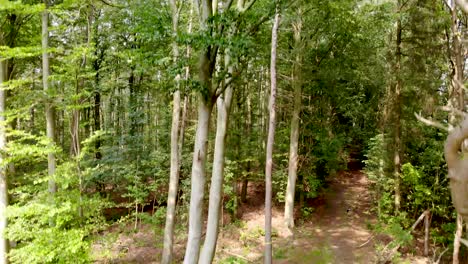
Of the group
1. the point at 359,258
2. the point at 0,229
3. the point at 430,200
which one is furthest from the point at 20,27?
the point at 430,200

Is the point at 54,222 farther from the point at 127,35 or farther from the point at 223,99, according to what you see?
the point at 127,35

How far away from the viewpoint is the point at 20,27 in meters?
9.53

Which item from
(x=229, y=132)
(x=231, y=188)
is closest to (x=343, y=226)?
(x=231, y=188)

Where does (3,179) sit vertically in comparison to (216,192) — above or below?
below

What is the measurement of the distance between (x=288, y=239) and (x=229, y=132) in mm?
4927

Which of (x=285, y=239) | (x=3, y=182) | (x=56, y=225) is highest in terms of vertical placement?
(x=3, y=182)

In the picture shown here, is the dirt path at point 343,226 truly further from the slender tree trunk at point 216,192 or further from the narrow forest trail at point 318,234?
the slender tree trunk at point 216,192

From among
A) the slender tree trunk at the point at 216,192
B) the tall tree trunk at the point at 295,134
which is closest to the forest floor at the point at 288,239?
the tall tree trunk at the point at 295,134

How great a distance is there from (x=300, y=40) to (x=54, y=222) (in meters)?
10.7

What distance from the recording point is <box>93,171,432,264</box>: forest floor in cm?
1043

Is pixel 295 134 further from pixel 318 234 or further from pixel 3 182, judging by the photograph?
pixel 3 182

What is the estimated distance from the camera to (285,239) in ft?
39.7

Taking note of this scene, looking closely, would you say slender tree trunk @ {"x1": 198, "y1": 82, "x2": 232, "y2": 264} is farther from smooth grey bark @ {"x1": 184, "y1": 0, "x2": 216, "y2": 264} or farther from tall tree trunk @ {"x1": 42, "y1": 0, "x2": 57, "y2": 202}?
tall tree trunk @ {"x1": 42, "y1": 0, "x2": 57, "y2": 202}

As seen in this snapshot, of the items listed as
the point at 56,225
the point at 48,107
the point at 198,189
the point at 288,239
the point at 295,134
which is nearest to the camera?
the point at 198,189
